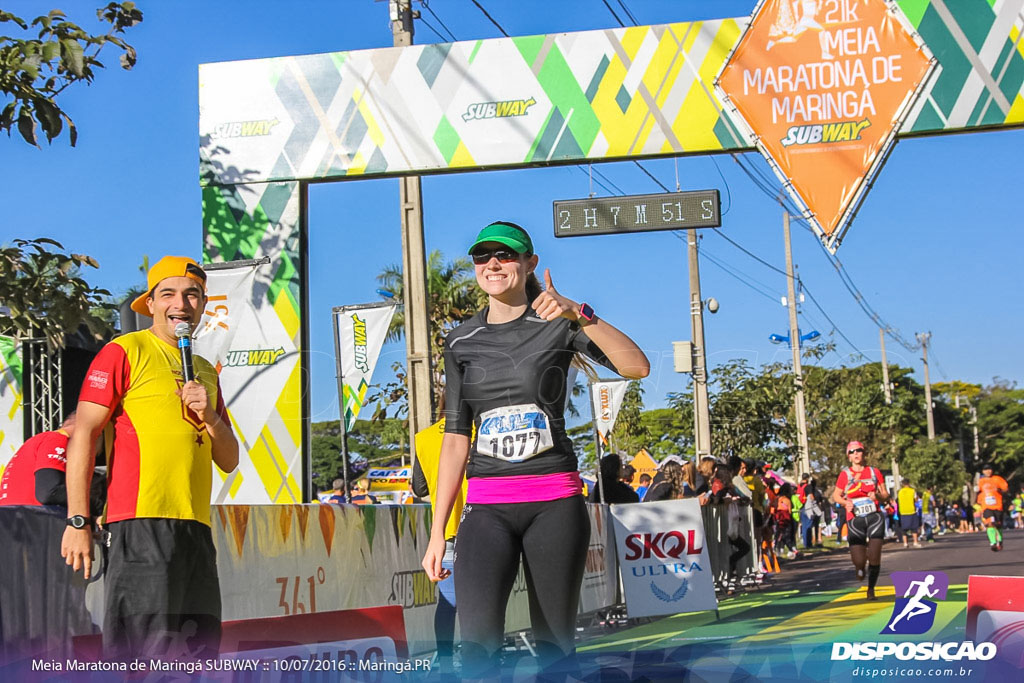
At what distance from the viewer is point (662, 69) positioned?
32.3ft

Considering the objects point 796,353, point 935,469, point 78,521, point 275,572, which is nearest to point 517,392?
point 78,521

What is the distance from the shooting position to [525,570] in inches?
158

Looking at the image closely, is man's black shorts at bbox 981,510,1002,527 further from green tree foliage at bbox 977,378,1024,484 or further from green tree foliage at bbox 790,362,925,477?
green tree foliage at bbox 977,378,1024,484

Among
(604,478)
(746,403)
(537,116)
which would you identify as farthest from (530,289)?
(746,403)

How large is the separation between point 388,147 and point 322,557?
13.6ft

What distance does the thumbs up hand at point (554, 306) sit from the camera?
13.0 ft

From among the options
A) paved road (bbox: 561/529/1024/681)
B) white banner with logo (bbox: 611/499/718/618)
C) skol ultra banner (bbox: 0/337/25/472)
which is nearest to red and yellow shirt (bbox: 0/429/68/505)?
paved road (bbox: 561/529/1024/681)

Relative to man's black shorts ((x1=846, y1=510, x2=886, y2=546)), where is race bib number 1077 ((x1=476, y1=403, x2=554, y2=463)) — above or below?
above

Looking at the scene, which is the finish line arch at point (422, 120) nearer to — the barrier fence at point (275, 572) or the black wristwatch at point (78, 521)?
the barrier fence at point (275, 572)

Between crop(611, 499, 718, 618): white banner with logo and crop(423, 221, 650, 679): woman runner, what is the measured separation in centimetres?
730

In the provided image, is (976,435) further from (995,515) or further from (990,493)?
(995,515)

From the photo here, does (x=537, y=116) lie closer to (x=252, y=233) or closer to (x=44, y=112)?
(x=252, y=233)

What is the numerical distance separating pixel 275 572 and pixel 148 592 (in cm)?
282

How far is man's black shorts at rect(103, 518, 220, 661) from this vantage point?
392cm
